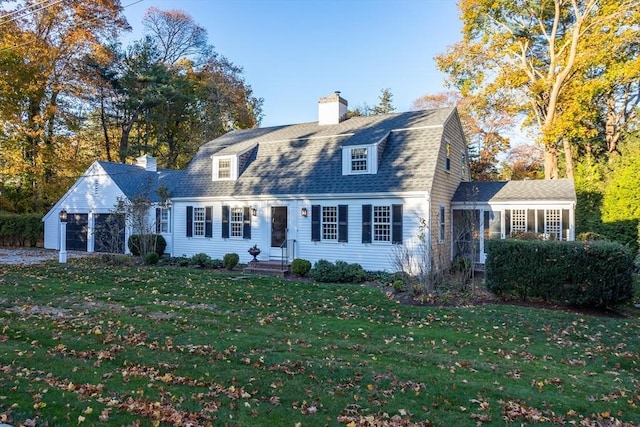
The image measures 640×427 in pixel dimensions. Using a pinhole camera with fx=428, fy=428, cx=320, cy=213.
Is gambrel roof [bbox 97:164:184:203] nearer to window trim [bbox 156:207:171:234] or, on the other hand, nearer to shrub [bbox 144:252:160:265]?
window trim [bbox 156:207:171:234]

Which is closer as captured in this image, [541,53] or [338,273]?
[338,273]

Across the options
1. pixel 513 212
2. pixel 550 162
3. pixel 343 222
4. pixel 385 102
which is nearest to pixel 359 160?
pixel 343 222

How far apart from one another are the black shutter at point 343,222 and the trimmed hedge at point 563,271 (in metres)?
5.65

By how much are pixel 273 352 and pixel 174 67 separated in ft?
114

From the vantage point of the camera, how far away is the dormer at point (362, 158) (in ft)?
51.1

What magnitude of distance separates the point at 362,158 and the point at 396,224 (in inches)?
117

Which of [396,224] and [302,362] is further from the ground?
Answer: [396,224]

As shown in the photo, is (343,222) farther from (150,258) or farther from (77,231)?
(77,231)

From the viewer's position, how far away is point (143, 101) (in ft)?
102

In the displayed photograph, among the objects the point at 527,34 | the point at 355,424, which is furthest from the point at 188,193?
the point at 527,34

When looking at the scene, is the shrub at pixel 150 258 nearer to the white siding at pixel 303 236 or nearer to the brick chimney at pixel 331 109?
the white siding at pixel 303 236

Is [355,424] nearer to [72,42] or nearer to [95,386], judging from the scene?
[95,386]

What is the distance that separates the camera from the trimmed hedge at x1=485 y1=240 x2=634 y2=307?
930 centimetres

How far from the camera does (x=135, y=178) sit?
23.5m
